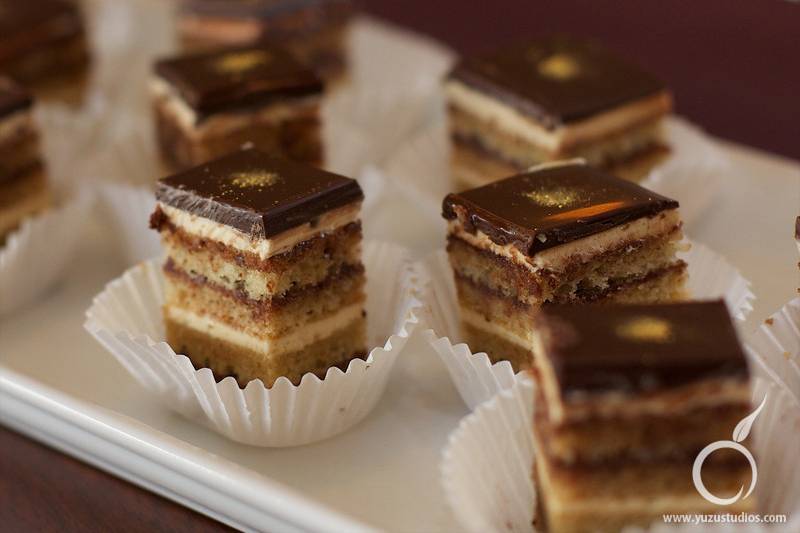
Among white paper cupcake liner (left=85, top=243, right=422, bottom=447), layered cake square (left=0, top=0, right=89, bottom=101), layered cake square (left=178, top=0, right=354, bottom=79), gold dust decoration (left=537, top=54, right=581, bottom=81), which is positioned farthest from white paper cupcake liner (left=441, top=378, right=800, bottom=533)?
layered cake square (left=0, top=0, right=89, bottom=101)

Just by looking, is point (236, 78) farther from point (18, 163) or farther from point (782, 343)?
point (782, 343)

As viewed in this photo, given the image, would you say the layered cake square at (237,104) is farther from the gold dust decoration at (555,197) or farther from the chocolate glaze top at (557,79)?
the gold dust decoration at (555,197)

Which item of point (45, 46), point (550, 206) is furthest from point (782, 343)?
point (45, 46)

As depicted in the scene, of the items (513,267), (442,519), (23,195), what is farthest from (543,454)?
(23,195)

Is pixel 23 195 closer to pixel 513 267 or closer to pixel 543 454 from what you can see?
pixel 513 267

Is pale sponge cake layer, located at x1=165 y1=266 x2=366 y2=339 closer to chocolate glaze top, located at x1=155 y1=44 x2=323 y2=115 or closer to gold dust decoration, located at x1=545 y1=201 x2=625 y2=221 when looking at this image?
gold dust decoration, located at x1=545 y1=201 x2=625 y2=221
